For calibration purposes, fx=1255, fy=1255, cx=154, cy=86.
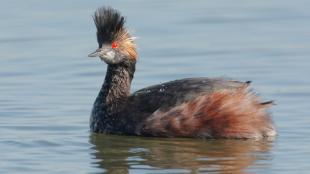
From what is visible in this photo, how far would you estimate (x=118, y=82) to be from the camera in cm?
1388

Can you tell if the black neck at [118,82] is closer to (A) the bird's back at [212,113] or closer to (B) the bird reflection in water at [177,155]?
(B) the bird reflection in water at [177,155]

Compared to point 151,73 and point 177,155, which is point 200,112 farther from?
point 151,73

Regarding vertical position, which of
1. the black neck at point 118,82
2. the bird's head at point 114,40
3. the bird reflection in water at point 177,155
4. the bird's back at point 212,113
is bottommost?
the bird reflection in water at point 177,155

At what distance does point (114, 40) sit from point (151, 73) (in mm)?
2151

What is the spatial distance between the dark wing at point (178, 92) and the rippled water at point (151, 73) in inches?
14.4

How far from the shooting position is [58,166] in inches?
456

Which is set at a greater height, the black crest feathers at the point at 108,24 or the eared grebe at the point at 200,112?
the black crest feathers at the point at 108,24

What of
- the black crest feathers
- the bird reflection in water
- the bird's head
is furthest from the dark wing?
the black crest feathers

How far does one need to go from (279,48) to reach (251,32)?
3.53 feet

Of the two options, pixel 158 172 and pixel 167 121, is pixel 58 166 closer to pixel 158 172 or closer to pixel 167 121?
pixel 158 172

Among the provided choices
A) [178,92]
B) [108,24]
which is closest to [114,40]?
[108,24]

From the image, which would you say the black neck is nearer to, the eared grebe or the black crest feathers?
the black crest feathers

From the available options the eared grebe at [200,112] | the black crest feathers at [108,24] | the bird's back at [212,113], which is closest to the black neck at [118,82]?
the black crest feathers at [108,24]

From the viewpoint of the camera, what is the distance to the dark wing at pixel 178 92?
509 inches
